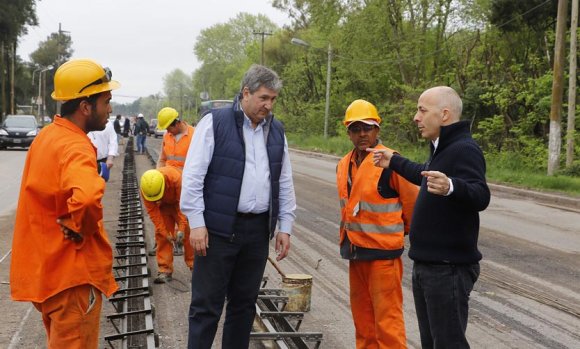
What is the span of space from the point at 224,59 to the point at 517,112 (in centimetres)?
8087

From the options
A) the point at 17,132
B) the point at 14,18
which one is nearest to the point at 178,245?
the point at 17,132

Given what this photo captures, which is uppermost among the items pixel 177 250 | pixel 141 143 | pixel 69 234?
pixel 69 234

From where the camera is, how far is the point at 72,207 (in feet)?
9.43

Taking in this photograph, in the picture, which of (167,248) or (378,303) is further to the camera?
(167,248)

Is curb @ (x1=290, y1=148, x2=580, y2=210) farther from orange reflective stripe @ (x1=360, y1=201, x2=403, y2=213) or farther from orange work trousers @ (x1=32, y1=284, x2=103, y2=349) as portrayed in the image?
orange work trousers @ (x1=32, y1=284, x2=103, y2=349)

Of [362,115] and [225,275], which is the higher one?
[362,115]

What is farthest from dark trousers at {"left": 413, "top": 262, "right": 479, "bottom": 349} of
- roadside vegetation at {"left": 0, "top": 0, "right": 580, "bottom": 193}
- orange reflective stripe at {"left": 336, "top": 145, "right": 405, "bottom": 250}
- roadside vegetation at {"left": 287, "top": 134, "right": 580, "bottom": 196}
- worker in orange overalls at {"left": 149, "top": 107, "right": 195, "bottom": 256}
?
roadside vegetation at {"left": 0, "top": 0, "right": 580, "bottom": 193}

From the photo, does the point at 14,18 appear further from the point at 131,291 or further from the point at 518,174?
the point at 131,291

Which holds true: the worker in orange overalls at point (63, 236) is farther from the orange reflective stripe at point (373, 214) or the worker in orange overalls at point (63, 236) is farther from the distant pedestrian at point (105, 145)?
the distant pedestrian at point (105, 145)

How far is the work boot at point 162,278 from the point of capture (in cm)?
739

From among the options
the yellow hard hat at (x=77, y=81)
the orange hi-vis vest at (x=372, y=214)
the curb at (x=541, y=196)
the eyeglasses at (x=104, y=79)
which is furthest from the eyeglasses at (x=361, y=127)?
the curb at (x=541, y=196)

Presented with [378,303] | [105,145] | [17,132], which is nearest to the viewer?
[378,303]

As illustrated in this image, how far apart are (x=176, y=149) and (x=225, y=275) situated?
387cm

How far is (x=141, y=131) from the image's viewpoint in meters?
29.0
